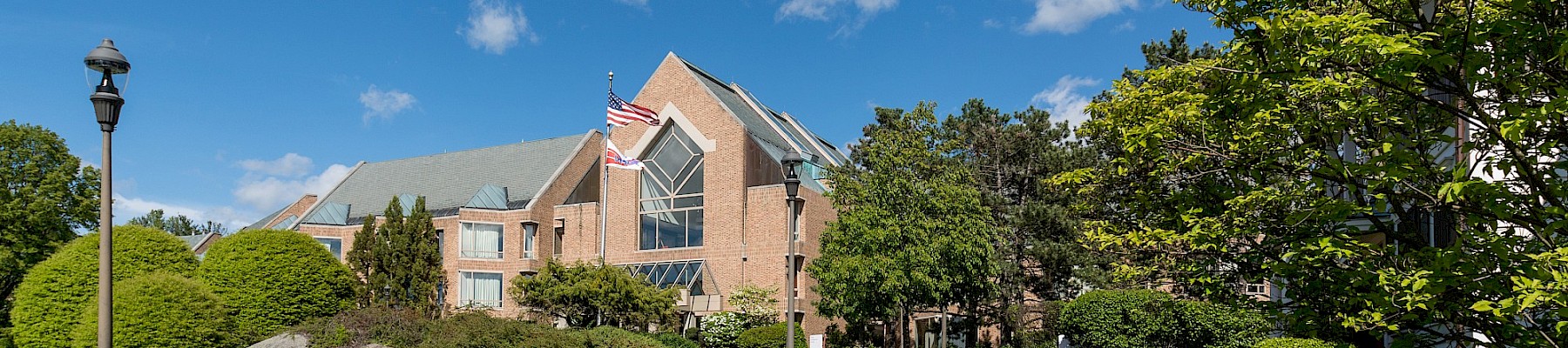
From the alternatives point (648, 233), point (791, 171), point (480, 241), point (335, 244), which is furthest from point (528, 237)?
point (791, 171)

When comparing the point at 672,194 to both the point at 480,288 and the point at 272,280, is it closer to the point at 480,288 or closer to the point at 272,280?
the point at 480,288

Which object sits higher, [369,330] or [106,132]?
[106,132]

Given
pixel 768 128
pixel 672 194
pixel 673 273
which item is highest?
pixel 768 128

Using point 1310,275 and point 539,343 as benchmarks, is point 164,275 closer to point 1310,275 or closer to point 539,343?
point 539,343

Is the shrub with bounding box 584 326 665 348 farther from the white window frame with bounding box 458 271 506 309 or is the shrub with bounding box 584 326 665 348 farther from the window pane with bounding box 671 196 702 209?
the white window frame with bounding box 458 271 506 309

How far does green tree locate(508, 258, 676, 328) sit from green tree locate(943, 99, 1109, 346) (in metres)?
10.3

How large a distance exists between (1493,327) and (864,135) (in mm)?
26500

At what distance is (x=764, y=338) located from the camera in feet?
105

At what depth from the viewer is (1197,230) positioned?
941 centimetres

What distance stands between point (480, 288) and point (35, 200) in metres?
16.7

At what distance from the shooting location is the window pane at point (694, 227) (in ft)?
126

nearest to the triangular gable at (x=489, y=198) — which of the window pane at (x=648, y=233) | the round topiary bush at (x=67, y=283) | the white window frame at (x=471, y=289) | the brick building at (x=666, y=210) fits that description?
the brick building at (x=666, y=210)

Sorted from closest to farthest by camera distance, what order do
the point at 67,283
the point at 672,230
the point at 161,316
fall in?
the point at 161,316
the point at 67,283
the point at 672,230

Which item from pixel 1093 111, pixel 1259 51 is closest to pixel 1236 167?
pixel 1259 51
